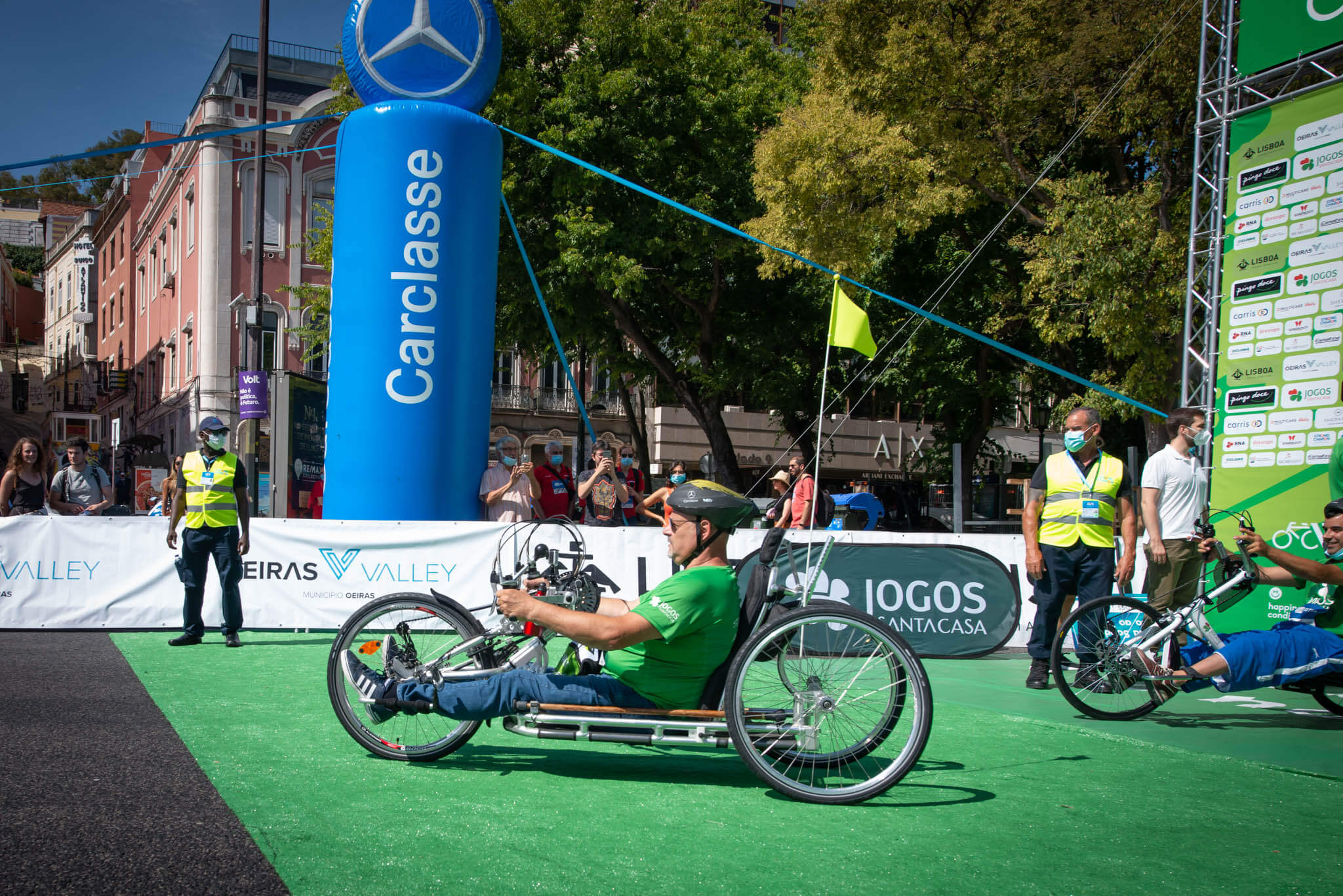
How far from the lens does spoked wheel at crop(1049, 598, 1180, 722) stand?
6.08 metres

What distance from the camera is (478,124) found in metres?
11.0

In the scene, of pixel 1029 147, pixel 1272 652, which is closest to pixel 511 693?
pixel 1272 652

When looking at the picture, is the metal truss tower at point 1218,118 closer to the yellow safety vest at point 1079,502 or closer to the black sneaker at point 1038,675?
the yellow safety vest at point 1079,502

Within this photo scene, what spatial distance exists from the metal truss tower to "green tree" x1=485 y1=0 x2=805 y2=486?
40.6 ft

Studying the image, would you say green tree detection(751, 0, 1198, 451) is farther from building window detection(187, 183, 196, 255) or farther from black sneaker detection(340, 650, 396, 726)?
building window detection(187, 183, 196, 255)

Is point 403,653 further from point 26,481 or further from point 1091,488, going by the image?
point 26,481

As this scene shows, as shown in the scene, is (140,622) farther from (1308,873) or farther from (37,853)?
(1308,873)

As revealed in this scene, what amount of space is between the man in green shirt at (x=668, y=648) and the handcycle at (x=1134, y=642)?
2875mm

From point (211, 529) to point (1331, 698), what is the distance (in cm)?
782

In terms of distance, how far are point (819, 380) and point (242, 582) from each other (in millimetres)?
17635

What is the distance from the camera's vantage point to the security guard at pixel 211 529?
8.68m

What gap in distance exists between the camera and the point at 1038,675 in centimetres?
723

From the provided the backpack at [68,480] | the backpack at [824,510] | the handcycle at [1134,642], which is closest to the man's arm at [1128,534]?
the handcycle at [1134,642]

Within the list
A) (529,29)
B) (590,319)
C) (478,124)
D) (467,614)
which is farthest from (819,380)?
(467,614)
